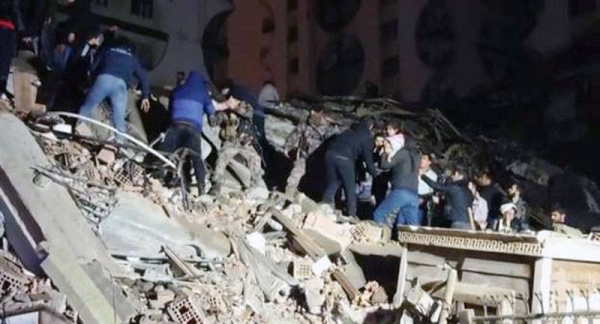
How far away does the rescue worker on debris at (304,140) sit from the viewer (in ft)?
48.8

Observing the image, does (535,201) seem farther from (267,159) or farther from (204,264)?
(204,264)

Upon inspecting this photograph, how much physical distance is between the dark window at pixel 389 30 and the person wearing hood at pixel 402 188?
44.0 feet

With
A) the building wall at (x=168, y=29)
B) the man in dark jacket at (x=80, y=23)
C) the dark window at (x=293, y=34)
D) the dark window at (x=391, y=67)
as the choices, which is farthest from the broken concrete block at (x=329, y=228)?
the dark window at (x=293, y=34)

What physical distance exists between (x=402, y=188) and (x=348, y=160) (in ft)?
2.97

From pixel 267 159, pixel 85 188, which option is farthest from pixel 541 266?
pixel 267 159

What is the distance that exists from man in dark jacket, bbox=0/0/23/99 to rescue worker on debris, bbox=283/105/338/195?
15.2 ft

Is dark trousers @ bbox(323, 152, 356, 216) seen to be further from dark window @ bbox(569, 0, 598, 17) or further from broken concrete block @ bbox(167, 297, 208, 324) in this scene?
dark window @ bbox(569, 0, 598, 17)

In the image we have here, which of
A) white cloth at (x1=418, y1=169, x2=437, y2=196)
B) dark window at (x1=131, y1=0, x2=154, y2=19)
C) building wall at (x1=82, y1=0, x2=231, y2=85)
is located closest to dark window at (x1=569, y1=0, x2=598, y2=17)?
white cloth at (x1=418, y1=169, x2=437, y2=196)

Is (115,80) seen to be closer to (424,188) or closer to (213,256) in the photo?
(213,256)

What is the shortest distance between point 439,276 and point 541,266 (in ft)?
5.13

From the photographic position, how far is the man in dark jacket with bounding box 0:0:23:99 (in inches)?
479

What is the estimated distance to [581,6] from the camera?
22062mm

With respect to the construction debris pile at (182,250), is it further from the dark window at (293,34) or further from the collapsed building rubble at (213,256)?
the dark window at (293,34)

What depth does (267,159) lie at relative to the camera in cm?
1572
